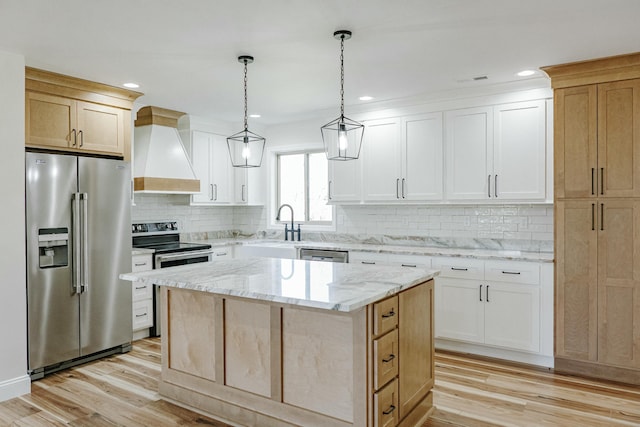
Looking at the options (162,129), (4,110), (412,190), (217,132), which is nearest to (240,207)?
(217,132)

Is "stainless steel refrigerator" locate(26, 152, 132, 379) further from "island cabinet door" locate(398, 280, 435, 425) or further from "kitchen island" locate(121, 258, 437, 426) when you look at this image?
"island cabinet door" locate(398, 280, 435, 425)

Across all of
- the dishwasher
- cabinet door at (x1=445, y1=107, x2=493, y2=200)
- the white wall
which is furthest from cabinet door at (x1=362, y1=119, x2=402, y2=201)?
the white wall

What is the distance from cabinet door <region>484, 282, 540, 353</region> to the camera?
12.8 ft

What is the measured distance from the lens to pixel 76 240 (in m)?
3.85

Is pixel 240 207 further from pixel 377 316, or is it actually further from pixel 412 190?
pixel 377 316

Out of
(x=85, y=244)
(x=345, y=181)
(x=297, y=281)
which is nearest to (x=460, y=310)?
(x=345, y=181)

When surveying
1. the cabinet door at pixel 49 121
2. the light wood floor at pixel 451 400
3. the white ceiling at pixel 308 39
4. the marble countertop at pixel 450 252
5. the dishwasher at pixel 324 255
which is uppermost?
the white ceiling at pixel 308 39

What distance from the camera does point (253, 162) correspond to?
6.25m

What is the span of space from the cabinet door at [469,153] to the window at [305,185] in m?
1.83

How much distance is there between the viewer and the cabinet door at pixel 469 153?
4.34 m

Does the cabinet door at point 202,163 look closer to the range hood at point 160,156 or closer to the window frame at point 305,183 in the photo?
the range hood at point 160,156

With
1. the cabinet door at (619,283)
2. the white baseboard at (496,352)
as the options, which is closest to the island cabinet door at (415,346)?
the white baseboard at (496,352)

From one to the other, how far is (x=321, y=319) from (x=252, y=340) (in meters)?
0.54

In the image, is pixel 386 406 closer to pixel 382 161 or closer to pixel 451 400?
pixel 451 400
